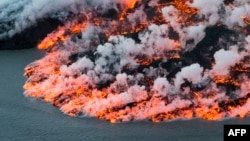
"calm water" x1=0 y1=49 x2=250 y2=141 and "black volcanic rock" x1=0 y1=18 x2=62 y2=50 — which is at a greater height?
"black volcanic rock" x1=0 y1=18 x2=62 y2=50

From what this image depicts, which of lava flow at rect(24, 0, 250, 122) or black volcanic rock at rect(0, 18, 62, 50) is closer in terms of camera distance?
lava flow at rect(24, 0, 250, 122)

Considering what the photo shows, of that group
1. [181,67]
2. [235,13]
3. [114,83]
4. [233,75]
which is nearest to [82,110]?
[114,83]

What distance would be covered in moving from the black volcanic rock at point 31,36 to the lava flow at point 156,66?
8.79ft

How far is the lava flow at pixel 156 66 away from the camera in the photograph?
33562 mm

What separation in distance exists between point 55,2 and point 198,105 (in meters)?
15.7

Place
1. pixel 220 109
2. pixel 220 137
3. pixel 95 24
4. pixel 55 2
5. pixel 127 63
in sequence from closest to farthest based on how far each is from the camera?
pixel 220 137
pixel 220 109
pixel 127 63
pixel 95 24
pixel 55 2

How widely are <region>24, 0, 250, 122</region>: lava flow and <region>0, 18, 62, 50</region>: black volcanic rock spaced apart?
2.68m

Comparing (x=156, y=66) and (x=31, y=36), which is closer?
(x=156, y=66)

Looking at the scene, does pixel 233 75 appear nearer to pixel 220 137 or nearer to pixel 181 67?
pixel 181 67

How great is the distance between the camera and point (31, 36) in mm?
43719

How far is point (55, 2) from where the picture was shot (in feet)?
148

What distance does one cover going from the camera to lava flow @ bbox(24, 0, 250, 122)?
33.6 m

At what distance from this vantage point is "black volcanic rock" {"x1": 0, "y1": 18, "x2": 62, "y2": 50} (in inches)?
1704

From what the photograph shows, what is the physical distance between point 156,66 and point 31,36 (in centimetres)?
1153
